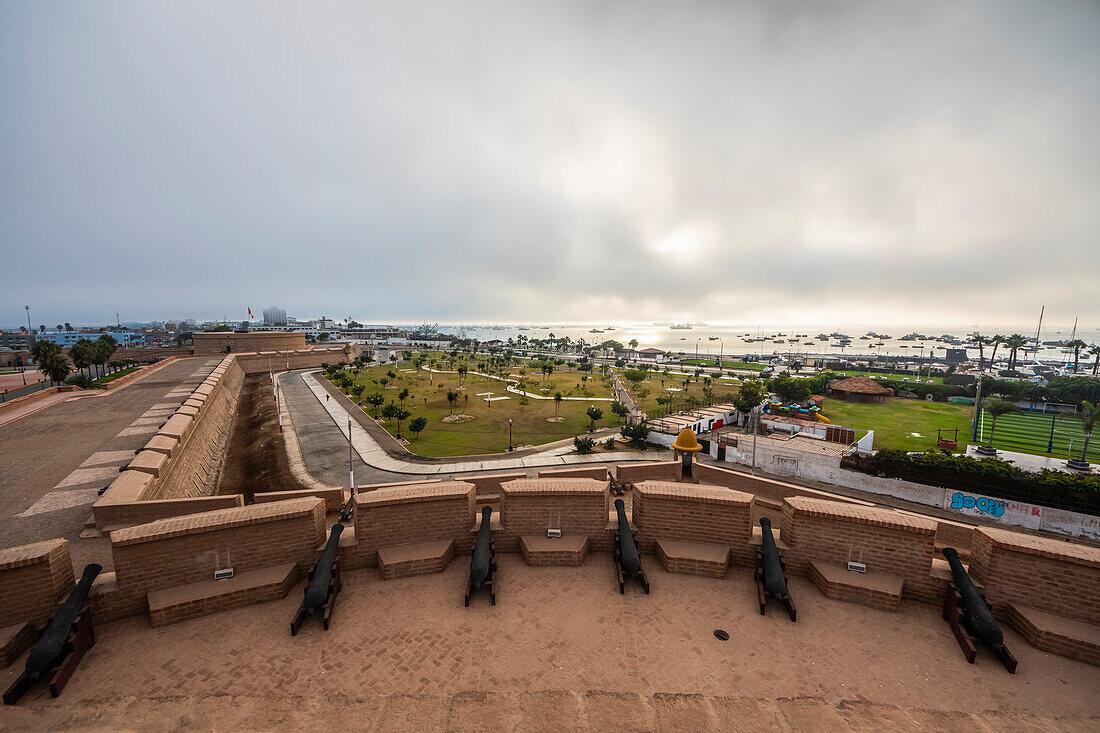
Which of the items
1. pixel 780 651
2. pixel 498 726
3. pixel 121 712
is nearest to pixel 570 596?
pixel 498 726

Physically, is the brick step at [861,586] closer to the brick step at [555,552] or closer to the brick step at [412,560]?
the brick step at [555,552]

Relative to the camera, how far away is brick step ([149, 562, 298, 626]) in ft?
21.5

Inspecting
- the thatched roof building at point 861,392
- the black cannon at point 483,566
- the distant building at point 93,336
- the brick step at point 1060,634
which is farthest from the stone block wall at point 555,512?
the distant building at point 93,336

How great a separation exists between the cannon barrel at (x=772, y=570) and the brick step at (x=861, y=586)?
0.76 metres

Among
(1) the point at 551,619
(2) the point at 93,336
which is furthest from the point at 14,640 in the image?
(2) the point at 93,336

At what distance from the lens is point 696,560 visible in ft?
26.0

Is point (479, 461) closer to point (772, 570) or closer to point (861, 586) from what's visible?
point (772, 570)

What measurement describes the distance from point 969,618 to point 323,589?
32.8 ft

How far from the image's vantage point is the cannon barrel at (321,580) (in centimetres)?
650

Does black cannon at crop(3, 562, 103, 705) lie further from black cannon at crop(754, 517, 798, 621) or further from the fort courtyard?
Result: black cannon at crop(754, 517, 798, 621)

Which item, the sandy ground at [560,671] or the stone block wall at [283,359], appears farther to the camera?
the stone block wall at [283,359]

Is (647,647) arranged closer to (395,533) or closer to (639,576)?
(639,576)

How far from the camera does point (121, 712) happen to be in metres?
5.16

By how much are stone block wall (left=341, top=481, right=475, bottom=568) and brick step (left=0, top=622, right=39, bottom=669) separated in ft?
13.3
